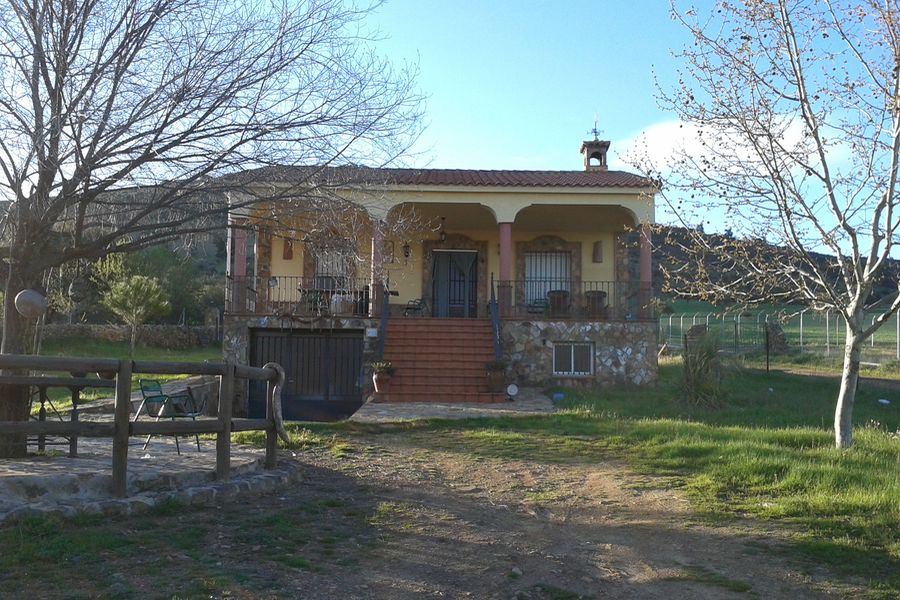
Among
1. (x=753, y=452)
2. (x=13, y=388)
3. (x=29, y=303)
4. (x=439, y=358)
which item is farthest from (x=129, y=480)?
(x=439, y=358)

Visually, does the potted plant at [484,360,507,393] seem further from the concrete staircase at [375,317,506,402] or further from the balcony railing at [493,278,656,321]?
the balcony railing at [493,278,656,321]

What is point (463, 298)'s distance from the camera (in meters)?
21.0

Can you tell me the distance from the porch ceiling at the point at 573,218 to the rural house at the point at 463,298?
5 centimetres

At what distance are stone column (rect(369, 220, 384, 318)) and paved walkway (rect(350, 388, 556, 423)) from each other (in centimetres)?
222

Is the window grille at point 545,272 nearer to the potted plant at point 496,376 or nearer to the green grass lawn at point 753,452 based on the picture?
the green grass lawn at point 753,452

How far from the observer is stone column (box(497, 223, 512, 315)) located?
1781 centimetres

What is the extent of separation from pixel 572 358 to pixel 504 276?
93.5 inches

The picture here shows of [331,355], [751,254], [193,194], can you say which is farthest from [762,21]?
[331,355]

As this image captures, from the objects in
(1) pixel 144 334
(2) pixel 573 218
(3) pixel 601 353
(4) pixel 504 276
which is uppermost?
(2) pixel 573 218

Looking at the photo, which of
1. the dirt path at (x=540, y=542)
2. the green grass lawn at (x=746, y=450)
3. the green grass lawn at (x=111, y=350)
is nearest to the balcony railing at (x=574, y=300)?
the green grass lawn at (x=746, y=450)

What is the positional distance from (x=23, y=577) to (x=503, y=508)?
12.2 feet

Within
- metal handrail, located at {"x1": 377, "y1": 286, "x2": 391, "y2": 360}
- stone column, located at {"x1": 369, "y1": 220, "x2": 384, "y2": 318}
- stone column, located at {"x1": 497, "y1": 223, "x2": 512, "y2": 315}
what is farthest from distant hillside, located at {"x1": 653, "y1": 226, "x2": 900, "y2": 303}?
stone column, located at {"x1": 497, "y1": 223, "x2": 512, "y2": 315}

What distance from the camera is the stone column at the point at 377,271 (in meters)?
11.3

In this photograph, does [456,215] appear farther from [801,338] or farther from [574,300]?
[801,338]
